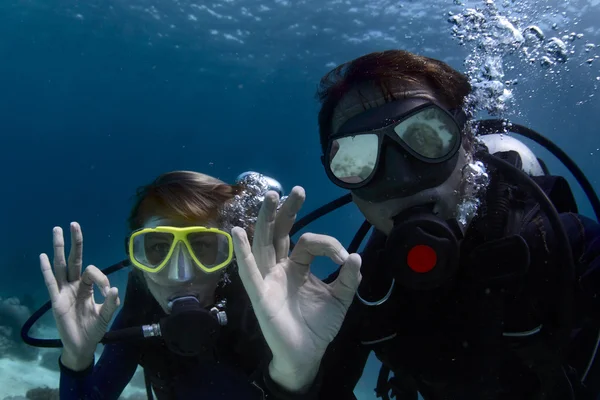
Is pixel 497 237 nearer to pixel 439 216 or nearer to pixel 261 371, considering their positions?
pixel 439 216

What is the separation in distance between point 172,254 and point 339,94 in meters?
1.79

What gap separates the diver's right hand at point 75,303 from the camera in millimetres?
2936

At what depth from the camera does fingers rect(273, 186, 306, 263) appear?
2057 mm

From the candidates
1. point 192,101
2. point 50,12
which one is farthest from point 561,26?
point 192,101

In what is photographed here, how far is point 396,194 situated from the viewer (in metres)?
2.46

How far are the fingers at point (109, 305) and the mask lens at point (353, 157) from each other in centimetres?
172

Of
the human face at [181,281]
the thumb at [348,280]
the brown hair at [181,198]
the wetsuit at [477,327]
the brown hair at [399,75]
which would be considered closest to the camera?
the thumb at [348,280]

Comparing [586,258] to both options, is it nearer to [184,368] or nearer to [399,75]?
[399,75]

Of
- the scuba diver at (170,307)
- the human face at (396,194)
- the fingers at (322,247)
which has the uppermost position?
the human face at (396,194)

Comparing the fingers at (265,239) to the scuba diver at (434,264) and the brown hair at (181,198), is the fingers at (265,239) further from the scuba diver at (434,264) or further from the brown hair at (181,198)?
the brown hair at (181,198)

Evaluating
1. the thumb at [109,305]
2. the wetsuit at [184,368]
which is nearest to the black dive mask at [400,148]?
the wetsuit at [184,368]

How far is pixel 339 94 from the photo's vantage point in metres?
A: 2.91

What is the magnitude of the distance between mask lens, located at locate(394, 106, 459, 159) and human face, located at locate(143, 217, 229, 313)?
6.24ft

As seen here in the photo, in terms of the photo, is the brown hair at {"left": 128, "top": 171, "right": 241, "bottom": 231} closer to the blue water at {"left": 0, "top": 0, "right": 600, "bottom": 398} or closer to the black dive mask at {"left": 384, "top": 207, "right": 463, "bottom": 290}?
the black dive mask at {"left": 384, "top": 207, "right": 463, "bottom": 290}
